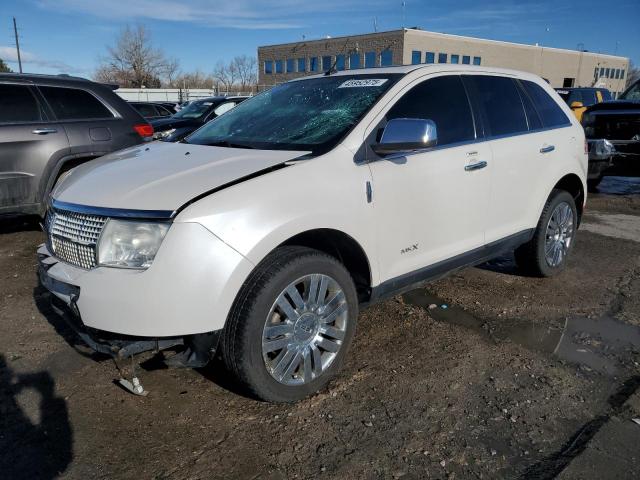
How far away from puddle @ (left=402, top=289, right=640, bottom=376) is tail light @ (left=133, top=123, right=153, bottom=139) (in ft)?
13.4

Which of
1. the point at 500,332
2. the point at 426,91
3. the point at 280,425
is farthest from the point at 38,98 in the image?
the point at 500,332

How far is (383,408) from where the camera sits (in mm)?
2877

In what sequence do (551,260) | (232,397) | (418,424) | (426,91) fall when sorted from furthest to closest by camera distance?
(551,260), (426,91), (232,397), (418,424)

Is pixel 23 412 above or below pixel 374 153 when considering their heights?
below

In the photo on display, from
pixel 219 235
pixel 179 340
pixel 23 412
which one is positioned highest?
pixel 219 235

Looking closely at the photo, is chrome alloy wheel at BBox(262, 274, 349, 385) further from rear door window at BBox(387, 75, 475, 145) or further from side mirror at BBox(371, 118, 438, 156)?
rear door window at BBox(387, 75, 475, 145)

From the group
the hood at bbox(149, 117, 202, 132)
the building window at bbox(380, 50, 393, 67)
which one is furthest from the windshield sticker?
the building window at bbox(380, 50, 393, 67)

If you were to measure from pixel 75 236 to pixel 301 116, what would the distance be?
5.36 feet

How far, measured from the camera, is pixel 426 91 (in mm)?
3635

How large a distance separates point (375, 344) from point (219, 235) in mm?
1638

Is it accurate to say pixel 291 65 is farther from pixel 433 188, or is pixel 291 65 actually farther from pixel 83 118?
pixel 433 188

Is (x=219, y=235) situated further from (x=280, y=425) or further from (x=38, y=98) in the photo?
(x=38, y=98)

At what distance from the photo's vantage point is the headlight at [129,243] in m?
2.46

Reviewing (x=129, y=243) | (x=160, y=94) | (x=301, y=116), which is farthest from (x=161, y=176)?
(x=160, y=94)
